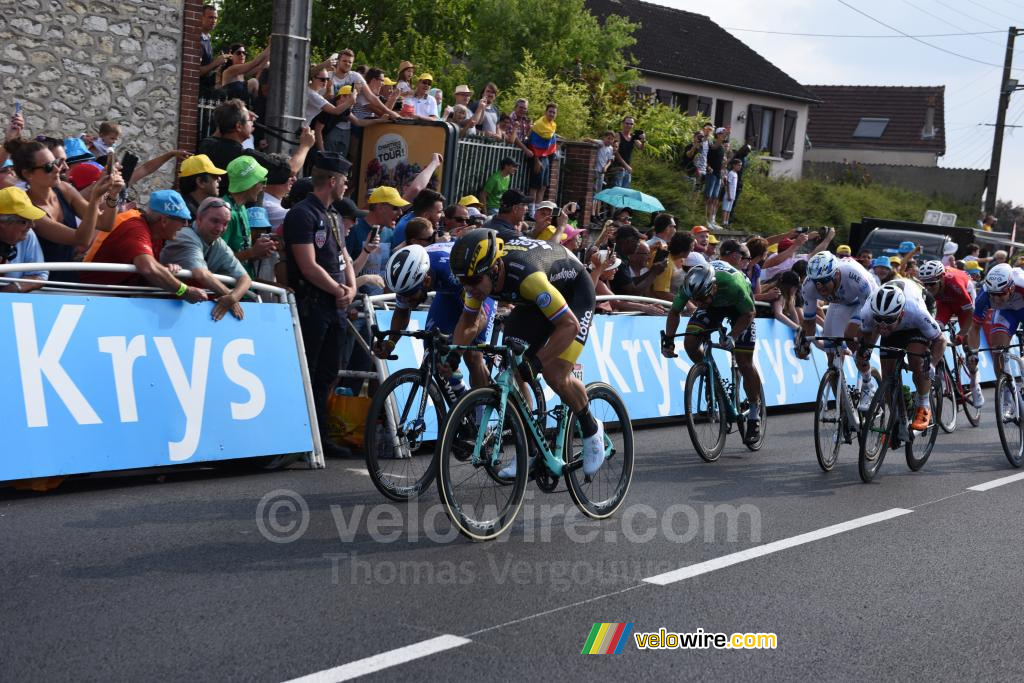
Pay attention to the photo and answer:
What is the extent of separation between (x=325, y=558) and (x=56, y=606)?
149 centimetres

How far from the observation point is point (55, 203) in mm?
9016

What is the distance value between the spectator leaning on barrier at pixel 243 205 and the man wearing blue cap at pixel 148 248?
2.19ft

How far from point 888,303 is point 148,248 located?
5722 millimetres

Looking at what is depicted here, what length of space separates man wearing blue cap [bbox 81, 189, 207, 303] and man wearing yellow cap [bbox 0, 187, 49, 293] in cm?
40

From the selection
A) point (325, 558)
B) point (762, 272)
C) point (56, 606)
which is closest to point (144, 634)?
point (56, 606)

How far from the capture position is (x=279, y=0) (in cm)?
1181

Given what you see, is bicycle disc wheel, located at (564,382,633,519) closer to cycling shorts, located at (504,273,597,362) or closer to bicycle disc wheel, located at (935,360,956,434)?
cycling shorts, located at (504,273,597,362)

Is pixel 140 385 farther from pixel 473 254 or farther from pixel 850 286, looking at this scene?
pixel 850 286

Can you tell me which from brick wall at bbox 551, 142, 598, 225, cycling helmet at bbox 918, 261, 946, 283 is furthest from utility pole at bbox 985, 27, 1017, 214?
cycling helmet at bbox 918, 261, 946, 283

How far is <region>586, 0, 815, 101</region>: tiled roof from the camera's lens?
52125mm

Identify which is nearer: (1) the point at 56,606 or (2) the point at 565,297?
(1) the point at 56,606

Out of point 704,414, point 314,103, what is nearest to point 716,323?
point 704,414

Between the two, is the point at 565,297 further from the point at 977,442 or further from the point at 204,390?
the point at 977,442

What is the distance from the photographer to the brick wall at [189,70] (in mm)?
15023
